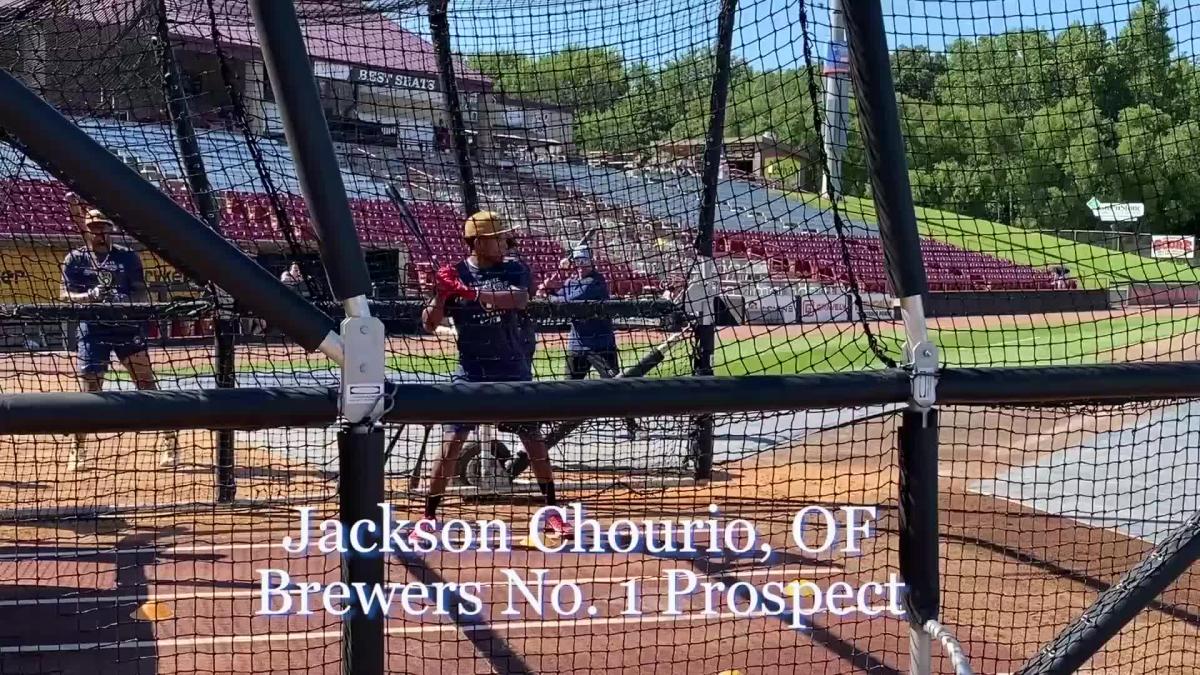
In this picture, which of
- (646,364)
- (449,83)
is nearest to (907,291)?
(449,83)

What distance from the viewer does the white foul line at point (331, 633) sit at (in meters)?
4.26

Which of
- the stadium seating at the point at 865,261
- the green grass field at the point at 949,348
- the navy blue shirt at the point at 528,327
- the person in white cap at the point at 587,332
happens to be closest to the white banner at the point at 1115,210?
the green grass field at the point at 949,348

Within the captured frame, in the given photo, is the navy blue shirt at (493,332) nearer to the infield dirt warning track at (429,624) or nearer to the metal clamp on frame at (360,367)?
the infield dirt warning track at (429,624)

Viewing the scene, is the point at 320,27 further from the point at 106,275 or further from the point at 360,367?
the point at 360,367

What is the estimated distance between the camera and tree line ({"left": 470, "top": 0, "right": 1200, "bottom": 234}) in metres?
3.46

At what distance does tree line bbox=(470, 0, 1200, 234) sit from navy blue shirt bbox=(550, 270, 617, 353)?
2.40m

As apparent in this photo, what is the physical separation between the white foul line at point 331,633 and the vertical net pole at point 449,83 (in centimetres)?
176

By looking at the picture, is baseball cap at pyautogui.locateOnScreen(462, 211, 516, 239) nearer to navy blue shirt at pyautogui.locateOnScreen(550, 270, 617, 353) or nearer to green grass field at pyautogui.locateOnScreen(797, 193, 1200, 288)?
navy blue shirt at pyautogui.locateOnScreen(550, 270, 617, 353)

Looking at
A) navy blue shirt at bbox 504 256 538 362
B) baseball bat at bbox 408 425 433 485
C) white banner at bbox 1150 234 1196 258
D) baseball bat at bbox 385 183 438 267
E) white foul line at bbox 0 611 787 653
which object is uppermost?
baseball bat at bbox 385 183 438 267

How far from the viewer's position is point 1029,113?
369cm

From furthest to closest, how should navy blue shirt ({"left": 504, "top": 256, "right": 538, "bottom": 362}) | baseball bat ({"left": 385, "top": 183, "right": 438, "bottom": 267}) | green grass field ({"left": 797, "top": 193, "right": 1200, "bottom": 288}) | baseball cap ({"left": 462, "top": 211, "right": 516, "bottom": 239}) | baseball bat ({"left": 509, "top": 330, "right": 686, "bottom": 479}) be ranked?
baseball bat ({"left": 509, "top": 330, "right": 686, "bottom": 479}), baseball bat ({"left": 385, "top": 183, "right": 438, "bottom": 267}), navy blue shirt ({"left": 504, "top": 256, "right": 538, "bottom": 362}), baseball cap ({"left": 462, "top": 211, "right": 516, "bottom": 239}), green grass field ({"left": 797, "top": 193, "right": 1200, "bottom": 288})

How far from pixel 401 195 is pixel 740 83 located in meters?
2.11

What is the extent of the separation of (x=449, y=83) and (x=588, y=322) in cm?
197

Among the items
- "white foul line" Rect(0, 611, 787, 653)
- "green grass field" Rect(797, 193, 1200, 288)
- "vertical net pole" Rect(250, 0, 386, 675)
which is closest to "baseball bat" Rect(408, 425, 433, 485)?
"white foul line" Rect(0, 611, 787, 653)
